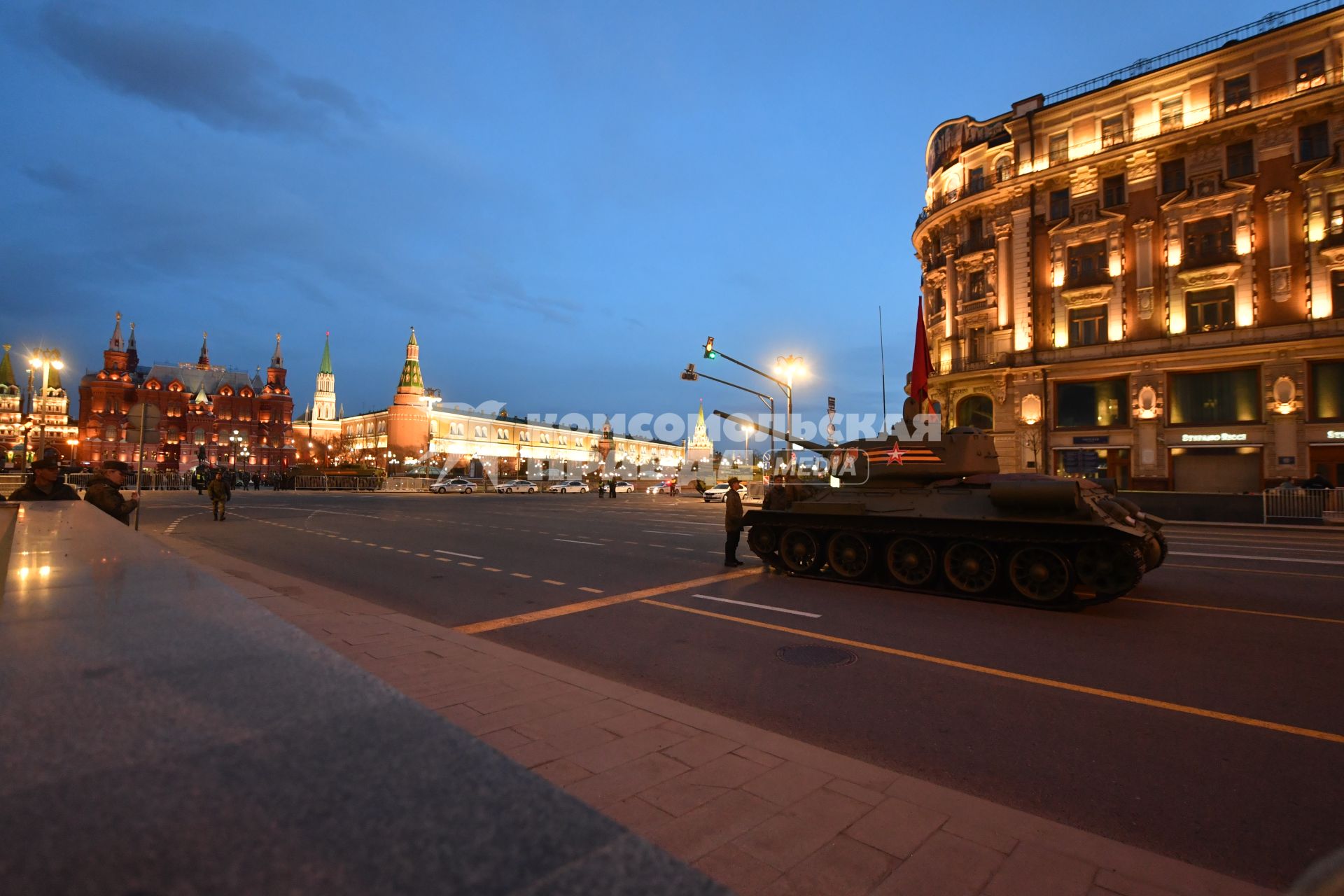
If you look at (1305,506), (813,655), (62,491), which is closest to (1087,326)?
(1305,506)

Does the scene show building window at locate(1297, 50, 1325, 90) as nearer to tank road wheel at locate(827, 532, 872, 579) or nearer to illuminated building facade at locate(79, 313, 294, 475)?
tank road wheel at locate(827, 532, 872, 579)

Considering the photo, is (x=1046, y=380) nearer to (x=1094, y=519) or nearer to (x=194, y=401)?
(x=1094, y=519)

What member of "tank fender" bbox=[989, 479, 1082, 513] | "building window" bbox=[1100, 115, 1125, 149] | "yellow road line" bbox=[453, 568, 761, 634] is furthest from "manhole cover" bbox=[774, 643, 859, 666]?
"building window" bbox=[1100, 115, 1125, 149]

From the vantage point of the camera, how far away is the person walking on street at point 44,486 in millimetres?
12250

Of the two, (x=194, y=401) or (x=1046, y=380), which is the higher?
(x=194, y=401)

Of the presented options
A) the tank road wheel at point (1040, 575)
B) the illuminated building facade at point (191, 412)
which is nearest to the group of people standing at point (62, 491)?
the tank road wheel at point (1040, 575)

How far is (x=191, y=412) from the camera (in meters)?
114

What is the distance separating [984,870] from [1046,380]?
35336 mm

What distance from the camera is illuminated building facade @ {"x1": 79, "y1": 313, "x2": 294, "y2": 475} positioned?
108 metres

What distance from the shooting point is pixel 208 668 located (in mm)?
1878

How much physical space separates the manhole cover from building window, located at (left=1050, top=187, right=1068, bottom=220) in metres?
35.1

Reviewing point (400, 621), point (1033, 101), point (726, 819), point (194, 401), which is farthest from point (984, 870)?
point (194, 401)

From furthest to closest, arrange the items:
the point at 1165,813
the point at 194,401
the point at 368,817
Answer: the point at 194,401 → the point at 1165,813 → the point at 368,817

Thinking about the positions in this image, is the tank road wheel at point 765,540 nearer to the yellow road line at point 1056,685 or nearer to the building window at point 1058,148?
the yellow road line at point 1056,685
